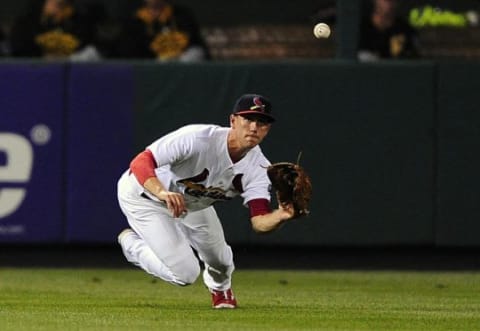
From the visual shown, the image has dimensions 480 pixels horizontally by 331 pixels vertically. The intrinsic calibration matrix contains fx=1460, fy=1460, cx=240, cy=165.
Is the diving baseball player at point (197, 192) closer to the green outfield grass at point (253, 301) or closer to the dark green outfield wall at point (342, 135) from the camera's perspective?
the green outfield grass at point (253, 301)

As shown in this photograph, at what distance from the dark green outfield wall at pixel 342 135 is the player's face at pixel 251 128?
13.7 feet

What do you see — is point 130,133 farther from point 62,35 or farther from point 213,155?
point 213,155

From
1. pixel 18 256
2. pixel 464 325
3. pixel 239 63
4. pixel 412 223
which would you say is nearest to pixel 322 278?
pixel 412 223

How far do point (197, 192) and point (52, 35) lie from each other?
17.7ft

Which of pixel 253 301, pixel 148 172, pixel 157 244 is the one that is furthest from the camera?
pixel 253 301

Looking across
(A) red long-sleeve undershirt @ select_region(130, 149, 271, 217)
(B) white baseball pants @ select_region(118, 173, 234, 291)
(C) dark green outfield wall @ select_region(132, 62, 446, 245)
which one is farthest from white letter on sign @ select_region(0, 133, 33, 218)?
(A) red long-sleeve undershirt @ select_region(130, 149, 271, 217)

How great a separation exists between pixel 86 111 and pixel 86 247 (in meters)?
1.32

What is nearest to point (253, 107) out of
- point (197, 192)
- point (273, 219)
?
point (273, 219)

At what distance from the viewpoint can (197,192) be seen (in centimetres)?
980

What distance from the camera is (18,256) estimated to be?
553 inches

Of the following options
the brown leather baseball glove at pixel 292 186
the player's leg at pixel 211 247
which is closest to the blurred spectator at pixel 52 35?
the player's leg at pixel 211 247

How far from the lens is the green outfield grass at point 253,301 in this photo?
880 centimetres

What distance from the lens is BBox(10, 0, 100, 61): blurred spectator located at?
48.2 ft

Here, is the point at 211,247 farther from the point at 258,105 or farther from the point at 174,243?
the point at 258,105
